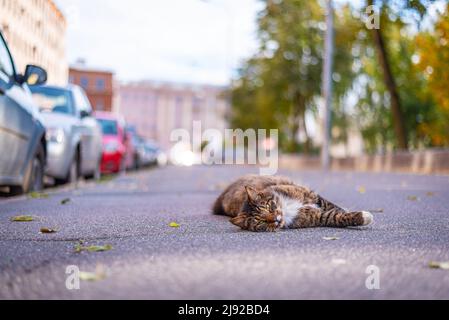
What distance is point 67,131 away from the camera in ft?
42.3

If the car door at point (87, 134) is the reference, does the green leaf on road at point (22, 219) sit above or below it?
below

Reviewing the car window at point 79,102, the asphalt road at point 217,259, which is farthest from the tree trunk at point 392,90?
the asphalt road at point 217,259

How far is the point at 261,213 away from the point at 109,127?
17.4 metres

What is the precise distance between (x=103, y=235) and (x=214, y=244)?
1.21 metres

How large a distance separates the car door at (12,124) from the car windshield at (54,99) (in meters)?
4.17

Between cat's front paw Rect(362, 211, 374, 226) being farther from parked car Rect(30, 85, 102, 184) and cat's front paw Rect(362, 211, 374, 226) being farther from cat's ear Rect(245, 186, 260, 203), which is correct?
parked car Rect(30, 85, 102, 184)

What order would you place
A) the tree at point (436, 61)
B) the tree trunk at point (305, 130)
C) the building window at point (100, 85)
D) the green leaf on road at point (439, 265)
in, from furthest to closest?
1. the building window at point (100, 85)
2. the tree trunk at point (305, 130)
3. the tree at point (436, 61)
4. the green leaf on road at point (439, 265)

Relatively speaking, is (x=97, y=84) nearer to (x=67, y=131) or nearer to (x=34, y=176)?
(x=67, y=131)

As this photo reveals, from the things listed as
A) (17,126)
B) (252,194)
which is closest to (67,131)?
(17,126)

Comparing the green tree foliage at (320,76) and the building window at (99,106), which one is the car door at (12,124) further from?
the building window at (99,106)

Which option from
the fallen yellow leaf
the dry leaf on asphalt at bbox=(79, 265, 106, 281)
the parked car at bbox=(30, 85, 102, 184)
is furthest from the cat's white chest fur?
the parked car at bbox=(30, 85, 102, 184)

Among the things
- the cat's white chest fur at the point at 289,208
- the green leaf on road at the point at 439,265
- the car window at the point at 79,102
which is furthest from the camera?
the car window at the point at 79,102

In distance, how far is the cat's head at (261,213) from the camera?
5645 mm

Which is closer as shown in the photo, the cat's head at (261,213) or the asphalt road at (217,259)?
the asphalt road at (217,259)
